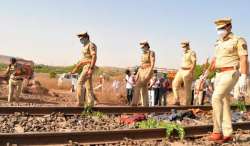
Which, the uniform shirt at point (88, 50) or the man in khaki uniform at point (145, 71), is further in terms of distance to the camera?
the man in khaki uniform at point (145, 71)

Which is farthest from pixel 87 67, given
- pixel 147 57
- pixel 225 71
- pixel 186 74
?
pixel 225 71

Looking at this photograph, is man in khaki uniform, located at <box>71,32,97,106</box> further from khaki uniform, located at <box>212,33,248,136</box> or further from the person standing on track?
the person standing on track

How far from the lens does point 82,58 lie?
11820 mm

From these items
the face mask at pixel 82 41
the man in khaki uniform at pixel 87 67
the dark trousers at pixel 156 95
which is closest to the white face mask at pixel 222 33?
the man in khaki uniform at pixel 87 67

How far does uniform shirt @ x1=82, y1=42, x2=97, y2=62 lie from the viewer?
11674 millimetres

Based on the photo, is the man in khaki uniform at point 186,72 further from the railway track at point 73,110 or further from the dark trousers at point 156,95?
the dark trousers at point 156,95

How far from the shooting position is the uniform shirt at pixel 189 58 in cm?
1412

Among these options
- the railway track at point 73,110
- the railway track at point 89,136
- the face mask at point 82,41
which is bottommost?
the railway track at point 89,136

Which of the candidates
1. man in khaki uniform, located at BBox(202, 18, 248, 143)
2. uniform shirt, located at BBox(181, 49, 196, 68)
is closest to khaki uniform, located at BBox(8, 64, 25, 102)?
uniform shirt, located at BBox(181, 49, 196, 68)

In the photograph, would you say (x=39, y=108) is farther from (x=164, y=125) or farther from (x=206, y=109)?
(x=206, y=109)

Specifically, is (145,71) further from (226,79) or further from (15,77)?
(226,79)

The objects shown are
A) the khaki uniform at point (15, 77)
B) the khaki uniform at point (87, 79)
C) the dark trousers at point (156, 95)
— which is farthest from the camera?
the dark trousers at point (156, 95)

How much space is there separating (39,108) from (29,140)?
10.6 feet

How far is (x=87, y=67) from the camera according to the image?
38.2 ft
